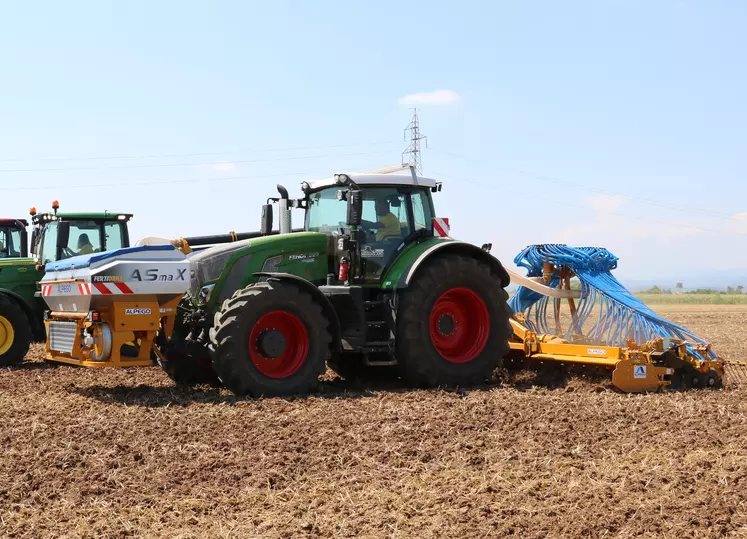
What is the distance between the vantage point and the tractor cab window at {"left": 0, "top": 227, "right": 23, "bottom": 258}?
13.9 m

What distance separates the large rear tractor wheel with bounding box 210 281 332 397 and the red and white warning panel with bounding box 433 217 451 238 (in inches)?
72.0

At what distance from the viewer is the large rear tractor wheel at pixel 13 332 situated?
1079cm

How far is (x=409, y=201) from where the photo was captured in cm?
909

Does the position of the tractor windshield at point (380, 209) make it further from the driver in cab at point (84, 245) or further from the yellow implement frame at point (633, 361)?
the driver in cab at point (84, 245)

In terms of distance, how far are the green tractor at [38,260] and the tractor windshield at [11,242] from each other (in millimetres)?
1327

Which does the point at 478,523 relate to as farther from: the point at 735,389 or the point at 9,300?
the point at 9,300

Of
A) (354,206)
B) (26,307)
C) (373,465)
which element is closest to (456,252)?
(354,206)

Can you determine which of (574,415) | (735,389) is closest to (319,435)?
(574,415)

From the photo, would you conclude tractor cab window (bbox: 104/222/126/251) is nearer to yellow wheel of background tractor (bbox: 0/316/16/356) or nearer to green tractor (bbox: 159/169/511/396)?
yellow wheel of background tractor (bbox: 0/316/16/356)

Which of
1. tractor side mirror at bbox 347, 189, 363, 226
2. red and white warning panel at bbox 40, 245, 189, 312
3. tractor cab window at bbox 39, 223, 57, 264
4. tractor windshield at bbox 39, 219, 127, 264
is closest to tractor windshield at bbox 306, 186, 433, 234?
tractor side mirror at bbox 347, 189, 363, 226

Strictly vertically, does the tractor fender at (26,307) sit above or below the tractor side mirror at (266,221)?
below

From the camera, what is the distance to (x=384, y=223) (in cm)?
888

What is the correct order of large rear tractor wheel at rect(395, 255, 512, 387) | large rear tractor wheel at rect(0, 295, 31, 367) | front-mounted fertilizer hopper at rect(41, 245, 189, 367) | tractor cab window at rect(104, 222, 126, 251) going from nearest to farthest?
front-mounted fertilizer hopper at rect(41, 245, 189, 367) → large rear tractor wheel at rect(395, 255, 512, 387) → large rear tractor wheel at rect(0, 295, 31, 367) → tractor cab window at rect(104, 222, 126, 251)

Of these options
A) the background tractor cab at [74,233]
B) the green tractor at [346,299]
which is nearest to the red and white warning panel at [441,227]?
the green tractor at [346,299]
